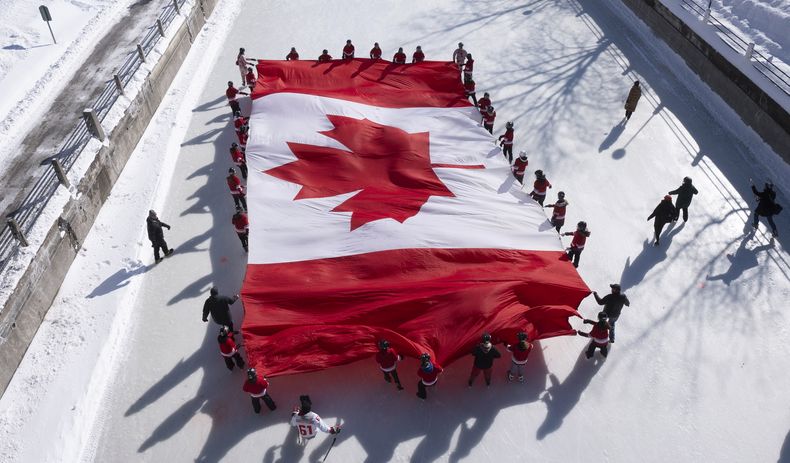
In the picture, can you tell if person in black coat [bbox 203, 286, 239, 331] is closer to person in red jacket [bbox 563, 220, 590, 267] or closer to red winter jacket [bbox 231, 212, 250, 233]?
red winter jacket [bbox 231, 212, 250, 233]

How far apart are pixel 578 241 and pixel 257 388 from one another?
483 centimetres

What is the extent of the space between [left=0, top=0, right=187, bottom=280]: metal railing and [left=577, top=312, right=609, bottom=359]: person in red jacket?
778cm

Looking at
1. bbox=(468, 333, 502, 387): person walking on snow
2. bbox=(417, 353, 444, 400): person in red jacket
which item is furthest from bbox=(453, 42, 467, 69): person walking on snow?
bbox=(417, 353, 444, 400): person in red jacket

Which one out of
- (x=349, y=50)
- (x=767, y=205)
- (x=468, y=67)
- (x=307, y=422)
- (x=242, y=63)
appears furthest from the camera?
(x=349, y=50)

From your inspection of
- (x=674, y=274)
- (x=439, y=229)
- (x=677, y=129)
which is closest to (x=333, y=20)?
(x=677, y=129)

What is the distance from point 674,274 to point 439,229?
12.1 feet

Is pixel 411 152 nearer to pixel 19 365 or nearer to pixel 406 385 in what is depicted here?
pixel 406 385

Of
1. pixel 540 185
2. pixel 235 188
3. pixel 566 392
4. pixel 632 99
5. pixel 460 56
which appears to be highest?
pixel 632 99

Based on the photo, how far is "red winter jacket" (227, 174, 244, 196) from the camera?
374 inches

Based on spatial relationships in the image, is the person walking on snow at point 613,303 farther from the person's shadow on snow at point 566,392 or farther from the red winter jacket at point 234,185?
the red winter jacket at point 234,185

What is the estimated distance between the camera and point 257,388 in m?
6.60

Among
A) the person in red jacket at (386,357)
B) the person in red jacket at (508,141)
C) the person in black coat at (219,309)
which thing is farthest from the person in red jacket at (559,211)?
the person in black coat at (219,309)

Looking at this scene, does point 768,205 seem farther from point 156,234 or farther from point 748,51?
point 156,234

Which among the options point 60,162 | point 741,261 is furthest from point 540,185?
point 60,162
